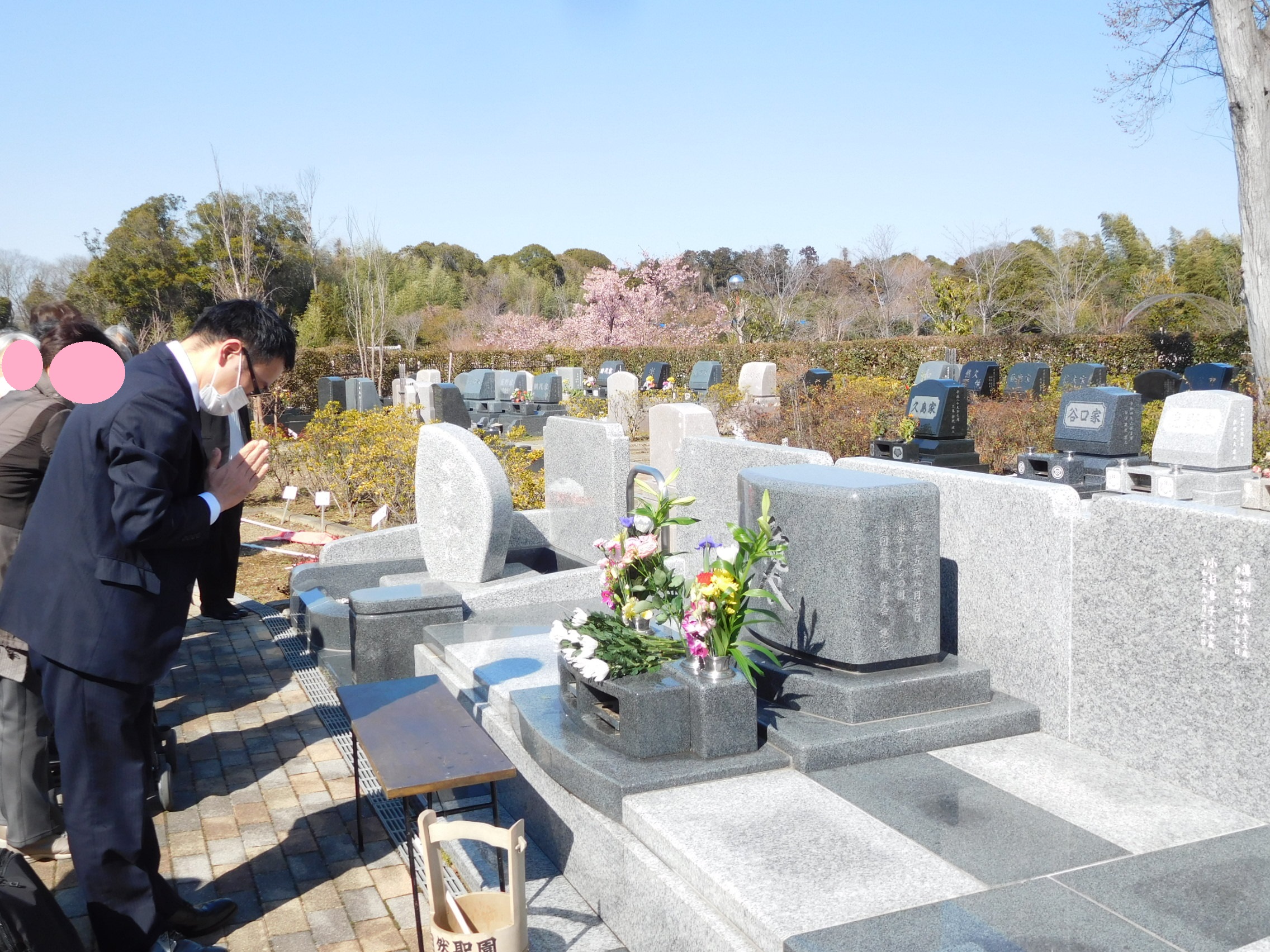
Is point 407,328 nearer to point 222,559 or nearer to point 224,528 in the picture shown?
point 222,559

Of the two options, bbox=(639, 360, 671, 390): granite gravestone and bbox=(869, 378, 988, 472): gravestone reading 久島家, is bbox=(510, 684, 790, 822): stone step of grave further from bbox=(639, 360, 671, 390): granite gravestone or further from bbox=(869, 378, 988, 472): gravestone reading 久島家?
bbox=(639, 360, 671, 390): granite gravestone

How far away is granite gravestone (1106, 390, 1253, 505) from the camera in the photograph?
899cm

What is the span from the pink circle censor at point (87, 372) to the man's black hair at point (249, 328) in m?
0.36

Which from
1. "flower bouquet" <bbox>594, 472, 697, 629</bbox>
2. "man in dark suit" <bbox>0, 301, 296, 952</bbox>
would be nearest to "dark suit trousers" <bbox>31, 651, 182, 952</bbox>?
"man in dark suit" <bbox>0, 301, 296, 952</bbox>

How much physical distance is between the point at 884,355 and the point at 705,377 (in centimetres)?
476

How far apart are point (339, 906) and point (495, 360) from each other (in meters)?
26.0

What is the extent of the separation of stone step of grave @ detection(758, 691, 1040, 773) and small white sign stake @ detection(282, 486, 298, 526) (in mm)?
5782

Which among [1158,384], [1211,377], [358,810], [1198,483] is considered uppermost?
[1211,377]

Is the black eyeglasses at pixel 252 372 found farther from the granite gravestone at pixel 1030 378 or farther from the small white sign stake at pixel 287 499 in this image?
the granite gravestone at pixel 1030 378

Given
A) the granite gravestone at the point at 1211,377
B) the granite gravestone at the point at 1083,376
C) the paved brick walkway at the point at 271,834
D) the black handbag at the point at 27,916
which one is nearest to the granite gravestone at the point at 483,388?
the granite gravestone at the point at 1083,376

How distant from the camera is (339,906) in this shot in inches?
132

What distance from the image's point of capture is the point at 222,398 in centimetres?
292

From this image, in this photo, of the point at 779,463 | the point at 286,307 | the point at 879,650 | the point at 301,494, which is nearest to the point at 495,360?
the point at 286,307

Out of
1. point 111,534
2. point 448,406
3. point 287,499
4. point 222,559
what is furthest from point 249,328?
point 448,406
